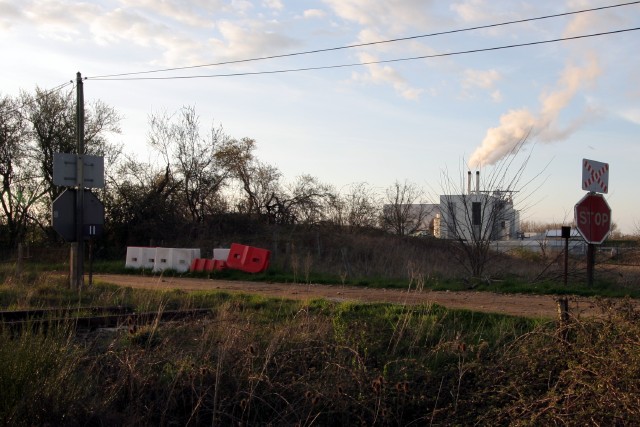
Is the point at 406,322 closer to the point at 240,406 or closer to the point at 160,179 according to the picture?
the point at 240,406

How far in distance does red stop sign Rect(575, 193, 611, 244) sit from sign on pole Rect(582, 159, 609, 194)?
0.19m

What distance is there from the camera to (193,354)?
722 centimetres

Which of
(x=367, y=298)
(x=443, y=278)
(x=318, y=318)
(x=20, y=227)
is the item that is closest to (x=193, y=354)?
Answer: (x=318, y=318)

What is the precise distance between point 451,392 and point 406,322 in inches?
88.3

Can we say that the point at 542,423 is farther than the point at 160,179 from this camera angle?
No

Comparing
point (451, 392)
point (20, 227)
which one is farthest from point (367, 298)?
point (20, 227)

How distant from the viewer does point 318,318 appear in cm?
905

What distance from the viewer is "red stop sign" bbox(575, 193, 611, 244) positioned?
15102 mm

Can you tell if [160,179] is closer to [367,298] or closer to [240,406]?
[367,298]

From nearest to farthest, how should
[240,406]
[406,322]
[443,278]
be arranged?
[240,406]
[406,322]
[443,278]

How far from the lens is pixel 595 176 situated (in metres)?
15.4

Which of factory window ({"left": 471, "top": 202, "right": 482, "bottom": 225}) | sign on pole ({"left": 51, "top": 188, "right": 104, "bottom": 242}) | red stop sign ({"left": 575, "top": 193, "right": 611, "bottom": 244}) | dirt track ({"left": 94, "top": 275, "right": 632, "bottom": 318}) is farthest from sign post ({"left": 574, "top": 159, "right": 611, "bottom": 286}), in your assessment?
sign on pole ({"left": 51, "top": 188, "right": 104, "bottom": 242})

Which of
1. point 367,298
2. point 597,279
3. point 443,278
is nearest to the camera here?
point 367,298

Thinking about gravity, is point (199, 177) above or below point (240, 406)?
above
